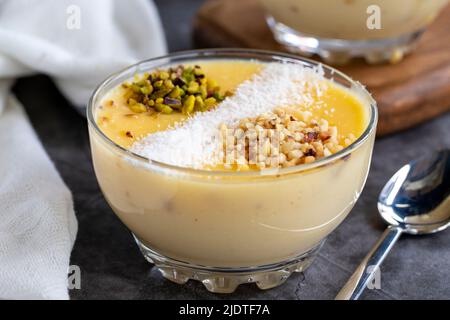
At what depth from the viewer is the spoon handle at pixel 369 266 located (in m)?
1.26

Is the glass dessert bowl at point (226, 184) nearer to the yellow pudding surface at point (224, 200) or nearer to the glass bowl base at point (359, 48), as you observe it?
the yellow pudding surface at point (224, 200)

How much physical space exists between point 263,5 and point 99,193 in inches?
28.8

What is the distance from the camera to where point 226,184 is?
1.11 metres

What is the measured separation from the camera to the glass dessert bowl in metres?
1.13

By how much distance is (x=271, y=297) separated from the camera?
1.30m

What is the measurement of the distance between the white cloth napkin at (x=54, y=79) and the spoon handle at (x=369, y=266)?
0.50 metres

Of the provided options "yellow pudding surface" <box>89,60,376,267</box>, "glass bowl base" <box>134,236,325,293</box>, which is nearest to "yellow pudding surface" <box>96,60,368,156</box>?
"yellow pudding surface" <box>89,60,376,267</box>

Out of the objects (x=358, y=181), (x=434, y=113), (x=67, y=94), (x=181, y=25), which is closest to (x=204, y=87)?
(x=358, y=181)

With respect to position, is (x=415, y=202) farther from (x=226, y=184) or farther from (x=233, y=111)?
(x=226, y=184)

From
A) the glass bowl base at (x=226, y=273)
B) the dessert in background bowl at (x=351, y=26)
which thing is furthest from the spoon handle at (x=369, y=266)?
the dessert in background bowl at (x=351, y=26)

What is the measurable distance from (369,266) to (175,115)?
1.54ft

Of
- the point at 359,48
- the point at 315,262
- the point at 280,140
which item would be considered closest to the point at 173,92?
the point at 280,140

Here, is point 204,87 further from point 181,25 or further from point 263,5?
point 181,25

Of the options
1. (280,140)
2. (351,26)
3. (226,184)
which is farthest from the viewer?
(351,26)
